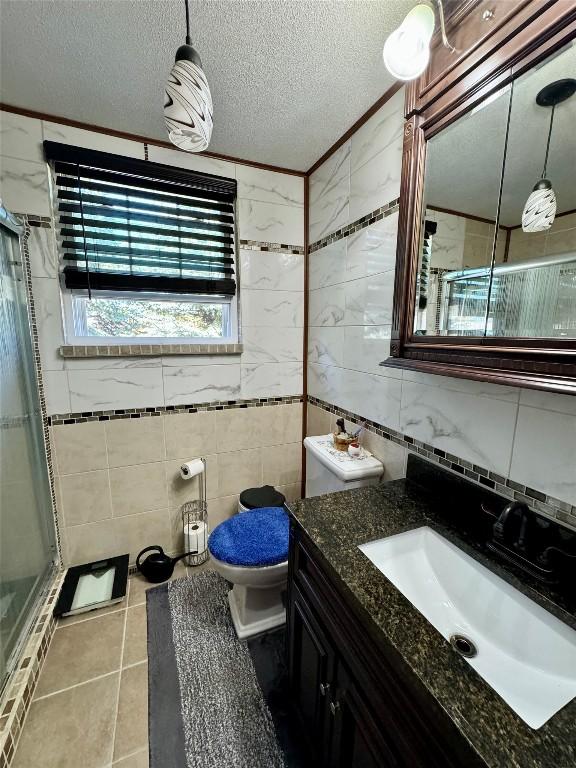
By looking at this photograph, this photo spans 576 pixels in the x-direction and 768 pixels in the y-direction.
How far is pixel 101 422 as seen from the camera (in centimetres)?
169

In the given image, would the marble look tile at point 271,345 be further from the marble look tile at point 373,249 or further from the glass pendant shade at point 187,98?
the glass pendant shade at point 187,98

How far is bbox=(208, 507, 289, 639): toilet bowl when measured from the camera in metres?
1.32

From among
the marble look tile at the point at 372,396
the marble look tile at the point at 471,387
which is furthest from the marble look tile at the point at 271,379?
the marble look tile at the point at 471,387

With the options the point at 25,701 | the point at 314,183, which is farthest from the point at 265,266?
the point at 25,701

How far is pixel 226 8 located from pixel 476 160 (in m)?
0.89

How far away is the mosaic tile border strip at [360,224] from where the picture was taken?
4.30ft

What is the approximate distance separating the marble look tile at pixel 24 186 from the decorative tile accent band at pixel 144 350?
0.65 metres

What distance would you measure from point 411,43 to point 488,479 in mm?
1212

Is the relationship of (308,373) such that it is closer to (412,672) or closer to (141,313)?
(141,313)

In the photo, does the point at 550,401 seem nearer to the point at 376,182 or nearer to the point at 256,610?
the point at 376,182

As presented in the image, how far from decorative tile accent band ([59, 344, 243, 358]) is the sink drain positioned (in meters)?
1.55

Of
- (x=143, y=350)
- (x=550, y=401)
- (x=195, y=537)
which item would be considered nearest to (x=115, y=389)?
(x=143, y=350)

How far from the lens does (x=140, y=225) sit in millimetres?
1662

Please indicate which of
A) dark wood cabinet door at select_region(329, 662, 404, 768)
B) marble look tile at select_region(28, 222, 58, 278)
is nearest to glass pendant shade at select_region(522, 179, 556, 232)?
dark wood cabinet door at select_region(329, 662, 404, 768)
